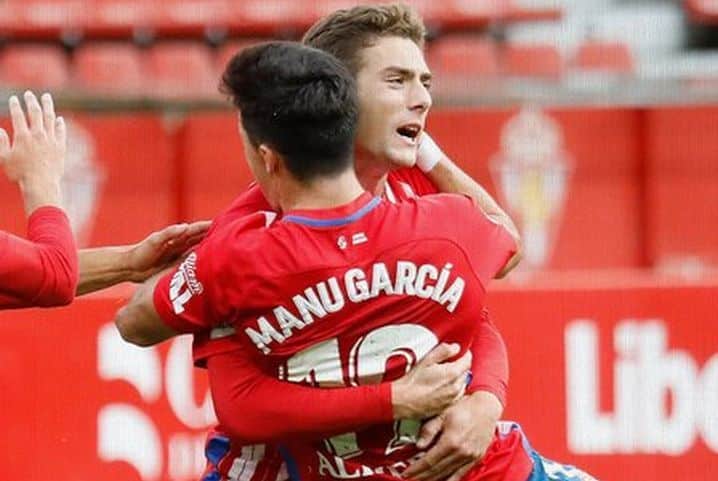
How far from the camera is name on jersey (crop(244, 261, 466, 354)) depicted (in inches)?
136

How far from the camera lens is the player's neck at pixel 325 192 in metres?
3.50

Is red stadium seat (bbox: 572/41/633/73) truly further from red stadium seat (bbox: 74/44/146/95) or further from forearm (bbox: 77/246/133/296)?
forearm (bbox: 77/246/133/296)

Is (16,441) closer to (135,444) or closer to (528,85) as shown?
(135,444)

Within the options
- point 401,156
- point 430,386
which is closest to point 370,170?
point 401,156

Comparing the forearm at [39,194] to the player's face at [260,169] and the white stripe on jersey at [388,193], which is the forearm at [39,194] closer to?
the player's face at [260,169]

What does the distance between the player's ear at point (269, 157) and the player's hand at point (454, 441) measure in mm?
590

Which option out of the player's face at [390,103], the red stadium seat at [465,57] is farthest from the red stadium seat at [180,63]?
the player's face at [390,103]

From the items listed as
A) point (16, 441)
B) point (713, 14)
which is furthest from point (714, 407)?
point (713, 14)

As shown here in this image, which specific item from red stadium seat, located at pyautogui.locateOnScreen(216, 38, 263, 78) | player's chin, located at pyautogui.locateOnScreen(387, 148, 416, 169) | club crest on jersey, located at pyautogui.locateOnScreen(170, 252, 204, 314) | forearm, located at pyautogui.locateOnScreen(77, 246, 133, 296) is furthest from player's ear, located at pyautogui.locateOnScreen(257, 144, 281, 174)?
red stadium seat, located at pyautogui.locateOnScreen(216, 38, 263, 78)

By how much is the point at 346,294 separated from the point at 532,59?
11749mm

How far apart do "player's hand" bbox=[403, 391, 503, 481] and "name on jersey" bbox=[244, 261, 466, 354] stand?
272 millimetres

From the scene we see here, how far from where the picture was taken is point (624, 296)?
6.59 meters

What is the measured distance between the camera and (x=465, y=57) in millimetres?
15211

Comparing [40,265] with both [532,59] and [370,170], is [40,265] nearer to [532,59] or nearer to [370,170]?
[370,170]
